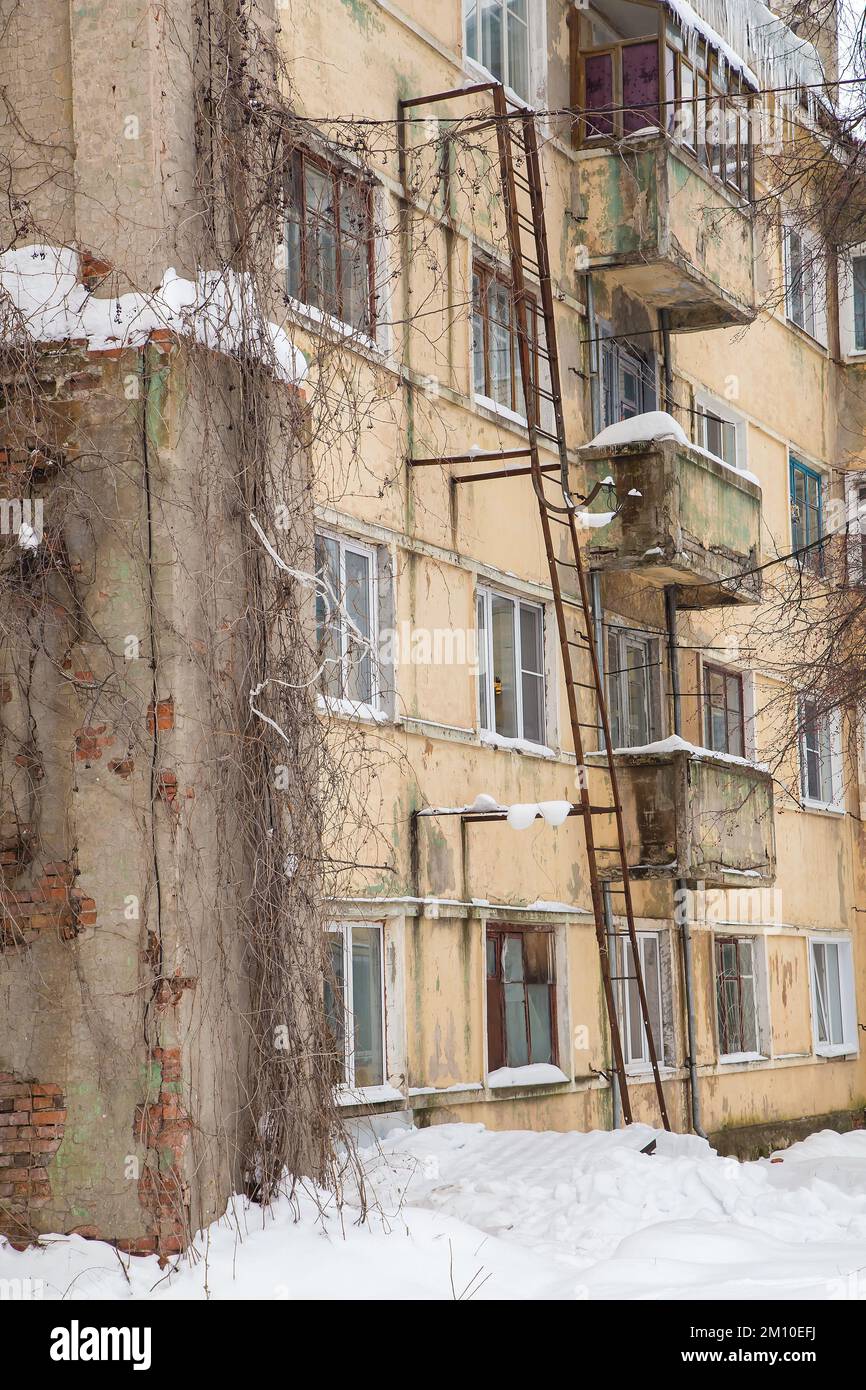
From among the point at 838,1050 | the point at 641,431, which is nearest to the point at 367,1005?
the point at 641,431

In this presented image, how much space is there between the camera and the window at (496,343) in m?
15.0

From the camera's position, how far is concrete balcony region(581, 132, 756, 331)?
53.3 ft

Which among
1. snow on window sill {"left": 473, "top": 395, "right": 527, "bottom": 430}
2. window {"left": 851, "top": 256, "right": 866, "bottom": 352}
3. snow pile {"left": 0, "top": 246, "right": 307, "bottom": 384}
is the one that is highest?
window {"left": 851, "top": 256, "right": 866, "bottom": 352}

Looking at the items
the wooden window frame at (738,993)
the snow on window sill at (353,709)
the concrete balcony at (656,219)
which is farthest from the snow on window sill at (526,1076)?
the concrete balcony at (656,219)

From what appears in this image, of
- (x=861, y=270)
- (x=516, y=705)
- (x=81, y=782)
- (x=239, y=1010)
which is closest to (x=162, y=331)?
(x=81, y=782)

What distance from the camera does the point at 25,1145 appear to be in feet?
26.3

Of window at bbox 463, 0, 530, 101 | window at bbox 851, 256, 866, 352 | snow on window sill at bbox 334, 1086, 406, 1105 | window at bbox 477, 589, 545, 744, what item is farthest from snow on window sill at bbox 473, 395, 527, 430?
window at bbox 851, 256, 866, 352

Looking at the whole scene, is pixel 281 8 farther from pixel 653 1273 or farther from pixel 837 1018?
pixel 837 1018

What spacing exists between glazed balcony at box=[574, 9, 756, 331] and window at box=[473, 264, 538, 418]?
1.56 m

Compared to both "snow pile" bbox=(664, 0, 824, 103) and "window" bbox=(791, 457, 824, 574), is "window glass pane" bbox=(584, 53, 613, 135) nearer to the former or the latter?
"snow pile" bbox=(664, 0, 824, 103)

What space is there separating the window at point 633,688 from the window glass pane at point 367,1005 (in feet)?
16.5

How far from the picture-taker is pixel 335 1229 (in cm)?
793

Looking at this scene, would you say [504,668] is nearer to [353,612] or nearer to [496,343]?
[353,612]

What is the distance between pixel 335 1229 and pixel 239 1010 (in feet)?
3.50
